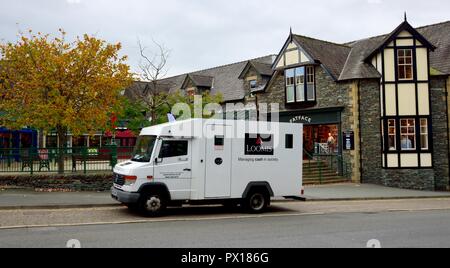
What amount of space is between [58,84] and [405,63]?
1891 centimetres

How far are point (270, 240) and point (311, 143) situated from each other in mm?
19958

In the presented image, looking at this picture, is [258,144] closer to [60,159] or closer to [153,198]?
[153,198]

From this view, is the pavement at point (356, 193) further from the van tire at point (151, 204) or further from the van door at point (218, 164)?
the van tire at point (151, 204)

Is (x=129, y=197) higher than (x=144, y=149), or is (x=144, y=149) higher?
(x=144, y=149)

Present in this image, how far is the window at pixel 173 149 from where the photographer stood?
40.3ft

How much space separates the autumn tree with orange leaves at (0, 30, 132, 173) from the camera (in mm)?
17812

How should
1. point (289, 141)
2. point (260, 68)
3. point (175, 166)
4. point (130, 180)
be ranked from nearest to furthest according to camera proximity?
point (130, 180)
point (175, 166)
point (289, 141)
point (260, 68)

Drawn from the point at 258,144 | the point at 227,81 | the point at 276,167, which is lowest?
the point at 276,167

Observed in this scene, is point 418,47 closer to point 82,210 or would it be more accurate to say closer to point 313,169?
point 313,169

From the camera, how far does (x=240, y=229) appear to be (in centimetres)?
1027

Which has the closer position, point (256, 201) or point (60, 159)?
point (256, 201)

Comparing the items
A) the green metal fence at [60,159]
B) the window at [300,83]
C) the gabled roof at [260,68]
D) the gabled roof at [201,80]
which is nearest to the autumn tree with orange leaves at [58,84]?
the green metal fence at [60,159]

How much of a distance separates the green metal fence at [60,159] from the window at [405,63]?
1621cm

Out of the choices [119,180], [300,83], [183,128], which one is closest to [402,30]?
[300,83]
